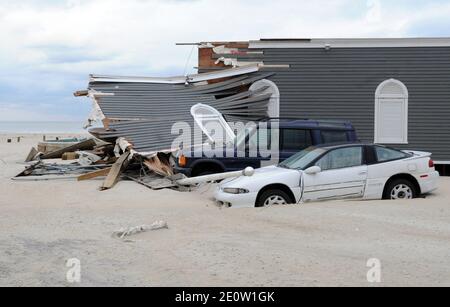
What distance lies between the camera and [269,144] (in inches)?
557

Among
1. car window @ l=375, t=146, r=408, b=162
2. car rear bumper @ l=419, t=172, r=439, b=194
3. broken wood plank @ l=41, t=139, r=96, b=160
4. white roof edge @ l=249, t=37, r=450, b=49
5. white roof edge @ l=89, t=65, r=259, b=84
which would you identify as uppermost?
white roof edge @ l=249, t=37, r=450, b=49

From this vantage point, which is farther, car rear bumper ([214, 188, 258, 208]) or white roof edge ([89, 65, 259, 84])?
white roof edge ([89, 65, 259, 84])

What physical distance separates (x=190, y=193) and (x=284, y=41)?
8.79 m

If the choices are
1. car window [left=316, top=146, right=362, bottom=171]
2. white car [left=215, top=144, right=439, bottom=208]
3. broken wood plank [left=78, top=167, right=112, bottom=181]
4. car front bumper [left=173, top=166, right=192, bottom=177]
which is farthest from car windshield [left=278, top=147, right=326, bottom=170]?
broken wood plank [left=78, top=167, right=112, bottom=181]

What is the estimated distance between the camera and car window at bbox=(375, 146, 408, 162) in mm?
11930

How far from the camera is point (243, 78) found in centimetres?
1991

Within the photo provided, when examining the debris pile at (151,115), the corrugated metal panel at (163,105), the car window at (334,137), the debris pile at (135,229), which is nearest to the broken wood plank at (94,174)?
the debris pile at (151,115)

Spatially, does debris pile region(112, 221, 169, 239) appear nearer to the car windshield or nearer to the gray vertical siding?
the car windshield

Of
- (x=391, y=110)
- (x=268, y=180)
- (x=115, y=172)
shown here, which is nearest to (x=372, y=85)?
(x=391, y=110)

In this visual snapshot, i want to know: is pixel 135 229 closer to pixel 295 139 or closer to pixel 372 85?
pixel 295 139

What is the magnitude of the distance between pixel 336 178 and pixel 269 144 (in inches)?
123

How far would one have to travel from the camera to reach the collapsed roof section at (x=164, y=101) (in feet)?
56.3

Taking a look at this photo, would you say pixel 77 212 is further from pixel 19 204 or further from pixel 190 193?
pixel 190 193

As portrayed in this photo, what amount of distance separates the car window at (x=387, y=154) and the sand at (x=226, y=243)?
109 cm
